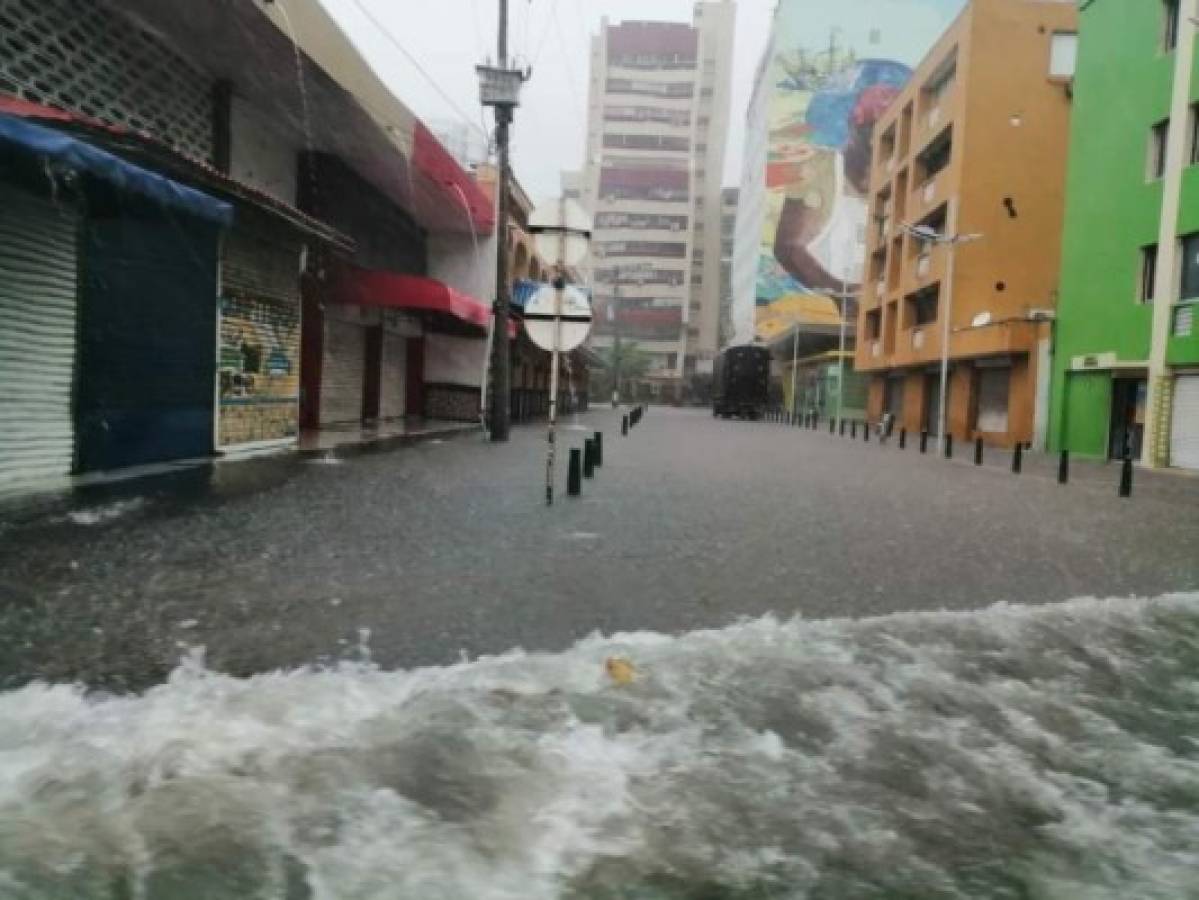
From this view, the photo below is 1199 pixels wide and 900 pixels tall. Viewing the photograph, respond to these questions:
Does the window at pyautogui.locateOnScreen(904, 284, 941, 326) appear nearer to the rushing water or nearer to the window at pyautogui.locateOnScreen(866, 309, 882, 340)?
the window at pyautogui.locateOnScreen(866, 309, 882, 340)

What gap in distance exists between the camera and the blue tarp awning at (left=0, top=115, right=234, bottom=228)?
654 centimetres

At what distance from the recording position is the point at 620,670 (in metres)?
4.17

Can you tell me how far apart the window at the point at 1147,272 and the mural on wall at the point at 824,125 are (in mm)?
58777

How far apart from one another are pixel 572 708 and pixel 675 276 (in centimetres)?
10849

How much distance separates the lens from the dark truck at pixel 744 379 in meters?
53.3

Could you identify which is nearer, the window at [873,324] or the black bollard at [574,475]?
the black bollard at [574,475]

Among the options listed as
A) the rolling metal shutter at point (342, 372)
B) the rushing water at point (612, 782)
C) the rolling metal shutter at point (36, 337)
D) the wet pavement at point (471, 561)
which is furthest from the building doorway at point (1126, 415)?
the rolling metal shutter at point (36, 337)

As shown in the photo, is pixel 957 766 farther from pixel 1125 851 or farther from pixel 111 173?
pixel 111 173

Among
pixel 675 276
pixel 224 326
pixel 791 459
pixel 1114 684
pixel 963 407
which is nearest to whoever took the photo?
pixel 1114 684

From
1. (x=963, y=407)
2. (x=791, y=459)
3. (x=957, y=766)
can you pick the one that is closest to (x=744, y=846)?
(x=957, y=766)

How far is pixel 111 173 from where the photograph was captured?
7371 mm

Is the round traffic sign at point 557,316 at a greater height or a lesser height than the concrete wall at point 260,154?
lesser

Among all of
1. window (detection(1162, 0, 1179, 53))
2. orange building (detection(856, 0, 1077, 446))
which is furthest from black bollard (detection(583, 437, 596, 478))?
orange building (detection(856, 0, 1077, 446))

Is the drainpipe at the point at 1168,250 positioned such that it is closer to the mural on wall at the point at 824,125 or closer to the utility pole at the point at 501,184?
the utility pole at the point at 501,184
